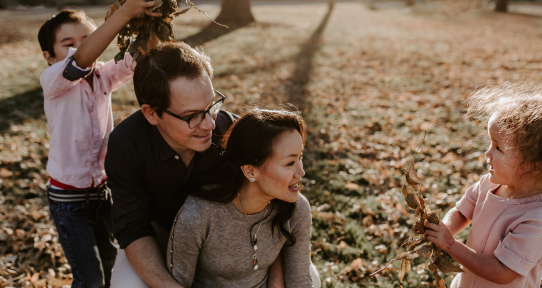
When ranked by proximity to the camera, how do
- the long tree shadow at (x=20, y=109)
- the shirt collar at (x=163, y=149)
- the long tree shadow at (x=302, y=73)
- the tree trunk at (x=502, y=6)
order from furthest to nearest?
the tree trunk at (x=502, y=6), the long tree shadow at (x=302, y=73), the long tree shadow at (x=20, y=109), the shirt collar at (x=163, y=149)

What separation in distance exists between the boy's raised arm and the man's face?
48 centimetres

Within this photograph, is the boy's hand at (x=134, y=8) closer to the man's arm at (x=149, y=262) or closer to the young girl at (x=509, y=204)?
the man's arm at (x=149, y=262)

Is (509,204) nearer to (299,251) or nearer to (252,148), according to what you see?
(299,251)

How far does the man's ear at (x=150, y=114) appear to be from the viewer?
2.50 metres

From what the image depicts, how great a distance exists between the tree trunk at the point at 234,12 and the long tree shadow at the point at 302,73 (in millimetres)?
2983

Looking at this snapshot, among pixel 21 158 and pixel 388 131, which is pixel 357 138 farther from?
pixel 21 158

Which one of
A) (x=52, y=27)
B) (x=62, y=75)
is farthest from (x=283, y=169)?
(x=52, y=27)

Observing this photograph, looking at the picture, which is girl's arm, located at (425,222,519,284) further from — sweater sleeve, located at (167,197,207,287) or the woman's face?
sweater sleeve, located at (167,197,207,287)

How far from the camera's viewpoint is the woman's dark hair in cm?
227

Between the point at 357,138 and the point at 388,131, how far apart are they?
24.7 inches

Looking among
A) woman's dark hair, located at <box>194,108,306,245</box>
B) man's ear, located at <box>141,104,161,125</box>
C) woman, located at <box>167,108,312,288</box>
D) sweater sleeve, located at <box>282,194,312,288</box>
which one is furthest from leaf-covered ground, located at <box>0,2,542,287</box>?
man's ear, located at <box>141,104,161,125</box>

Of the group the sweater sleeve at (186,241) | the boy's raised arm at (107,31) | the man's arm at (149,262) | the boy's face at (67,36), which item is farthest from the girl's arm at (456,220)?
the boy's face at (67,36)

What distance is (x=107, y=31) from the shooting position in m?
2.41

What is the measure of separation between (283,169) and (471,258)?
111cm
